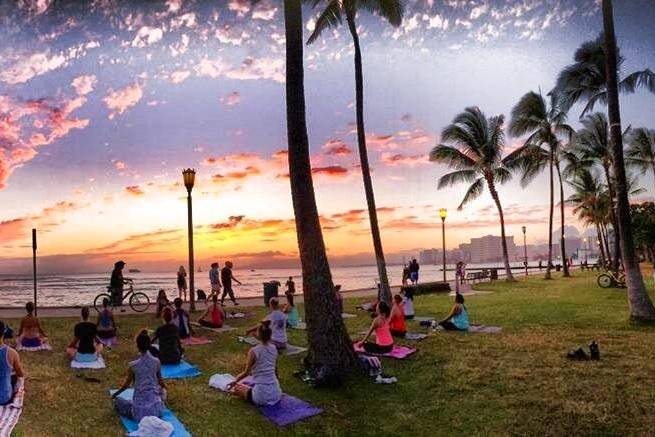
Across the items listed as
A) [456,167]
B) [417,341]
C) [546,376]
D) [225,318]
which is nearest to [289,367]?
[417,341]

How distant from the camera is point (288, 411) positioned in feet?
26.2

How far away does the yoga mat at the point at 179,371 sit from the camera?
10.2m

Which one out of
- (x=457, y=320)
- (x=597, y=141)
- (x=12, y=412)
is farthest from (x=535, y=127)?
(x=12, y=412)

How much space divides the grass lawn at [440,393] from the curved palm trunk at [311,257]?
2.18 ft

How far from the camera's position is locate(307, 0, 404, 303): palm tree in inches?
754

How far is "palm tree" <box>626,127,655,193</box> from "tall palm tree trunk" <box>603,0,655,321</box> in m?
30.2

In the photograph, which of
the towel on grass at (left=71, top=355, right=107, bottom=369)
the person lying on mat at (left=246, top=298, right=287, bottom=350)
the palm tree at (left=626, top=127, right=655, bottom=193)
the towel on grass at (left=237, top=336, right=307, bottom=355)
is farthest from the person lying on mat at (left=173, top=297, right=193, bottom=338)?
the palm tree at (left=626, top=127, right=655, bottom=193)

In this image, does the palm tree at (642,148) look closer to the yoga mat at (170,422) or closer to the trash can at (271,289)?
the trash can at (271,289)

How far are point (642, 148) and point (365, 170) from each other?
34.0m

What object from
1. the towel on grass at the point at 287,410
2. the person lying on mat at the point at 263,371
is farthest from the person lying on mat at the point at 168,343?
the person lying on mat at the point at 263,371

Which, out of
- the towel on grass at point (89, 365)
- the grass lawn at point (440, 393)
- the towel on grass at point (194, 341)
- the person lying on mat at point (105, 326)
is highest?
the person lying on mat at point (105, 326)

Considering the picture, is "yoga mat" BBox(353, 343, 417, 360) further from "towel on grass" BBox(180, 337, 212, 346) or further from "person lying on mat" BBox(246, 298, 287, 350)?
"towel on grass" BBox(180, 337, 212, 346)

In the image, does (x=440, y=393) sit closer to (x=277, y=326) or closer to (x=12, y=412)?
(x=277, y=326)

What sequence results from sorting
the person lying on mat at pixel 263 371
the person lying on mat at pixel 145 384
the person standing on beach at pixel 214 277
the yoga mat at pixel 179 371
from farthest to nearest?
the person standing on beach at pixel 214 277, the yoga mat at pixel 179 371, the person lying on mat at pixel 263 371, the person lying on mat at pixel 145 384
